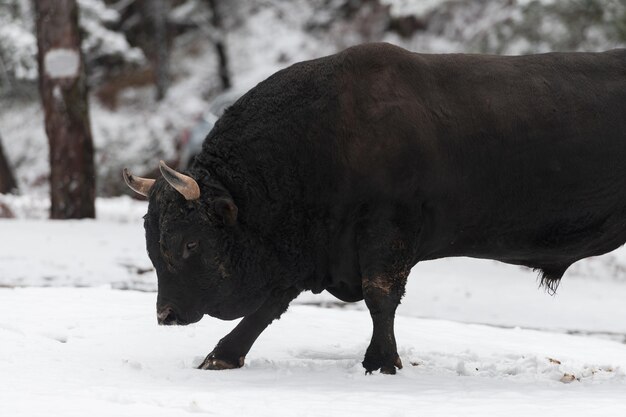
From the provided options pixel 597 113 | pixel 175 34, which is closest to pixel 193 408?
pixel 597 113

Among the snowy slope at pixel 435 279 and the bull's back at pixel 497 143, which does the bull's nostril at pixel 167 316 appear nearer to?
the bull's back at pixel 497 143

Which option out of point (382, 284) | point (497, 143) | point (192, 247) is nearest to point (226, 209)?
point (192, 247)

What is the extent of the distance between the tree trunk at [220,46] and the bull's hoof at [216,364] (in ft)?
65.9

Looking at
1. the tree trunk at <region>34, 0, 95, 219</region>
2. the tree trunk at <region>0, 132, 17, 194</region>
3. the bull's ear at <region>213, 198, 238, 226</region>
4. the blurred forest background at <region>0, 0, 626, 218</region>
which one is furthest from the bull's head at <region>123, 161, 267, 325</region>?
the tree trunk at <region>0, 132, 17, 194</region>

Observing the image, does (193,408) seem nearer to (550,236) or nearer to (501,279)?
(550,236)

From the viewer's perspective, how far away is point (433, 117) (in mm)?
6730

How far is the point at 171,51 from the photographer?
93.0 ft

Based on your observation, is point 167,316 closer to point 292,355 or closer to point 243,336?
point 243,336

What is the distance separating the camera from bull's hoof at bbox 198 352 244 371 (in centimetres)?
680

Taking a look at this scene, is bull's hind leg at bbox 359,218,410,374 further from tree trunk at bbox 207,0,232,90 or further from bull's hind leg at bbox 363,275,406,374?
tree trunk at bbox 207,0,232,90

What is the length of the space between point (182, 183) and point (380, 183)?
1205 mm

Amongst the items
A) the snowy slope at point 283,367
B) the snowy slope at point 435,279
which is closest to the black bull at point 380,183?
the snowy slope at point 283,367

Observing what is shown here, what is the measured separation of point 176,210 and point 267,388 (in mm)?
1248

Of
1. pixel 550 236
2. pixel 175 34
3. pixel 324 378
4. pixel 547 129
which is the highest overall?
pixel 175 34
